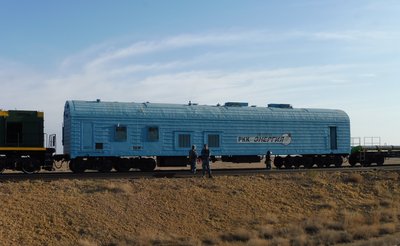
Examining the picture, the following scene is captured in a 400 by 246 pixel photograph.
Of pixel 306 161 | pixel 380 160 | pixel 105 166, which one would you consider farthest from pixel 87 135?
pixel 380 160

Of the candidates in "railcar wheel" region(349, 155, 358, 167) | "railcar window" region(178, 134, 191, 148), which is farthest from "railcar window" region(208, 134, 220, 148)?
"railcar wheel" region(349, 155, 358, 167)

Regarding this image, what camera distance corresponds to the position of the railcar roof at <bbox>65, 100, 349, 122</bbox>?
99.7 ft

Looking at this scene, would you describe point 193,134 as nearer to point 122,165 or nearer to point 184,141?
point 184,141

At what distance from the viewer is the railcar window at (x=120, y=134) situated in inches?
1193

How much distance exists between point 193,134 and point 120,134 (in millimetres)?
4602

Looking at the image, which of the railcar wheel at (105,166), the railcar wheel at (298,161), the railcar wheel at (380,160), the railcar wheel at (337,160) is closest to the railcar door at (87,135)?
the railcar wheel at (105,166)

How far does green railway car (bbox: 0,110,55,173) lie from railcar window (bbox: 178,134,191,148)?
7608 mm

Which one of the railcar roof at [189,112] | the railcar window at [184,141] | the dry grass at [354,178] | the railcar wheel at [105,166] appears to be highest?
the railcar roof at [189,112]

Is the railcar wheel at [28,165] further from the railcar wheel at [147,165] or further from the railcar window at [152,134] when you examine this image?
the railcar window at [152,134]

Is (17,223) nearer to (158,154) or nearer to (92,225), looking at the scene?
(92,225)

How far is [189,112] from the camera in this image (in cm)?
3259

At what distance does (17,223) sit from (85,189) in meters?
3.80

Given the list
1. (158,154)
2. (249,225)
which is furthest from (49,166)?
(249,225)

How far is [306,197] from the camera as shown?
23.5 m
